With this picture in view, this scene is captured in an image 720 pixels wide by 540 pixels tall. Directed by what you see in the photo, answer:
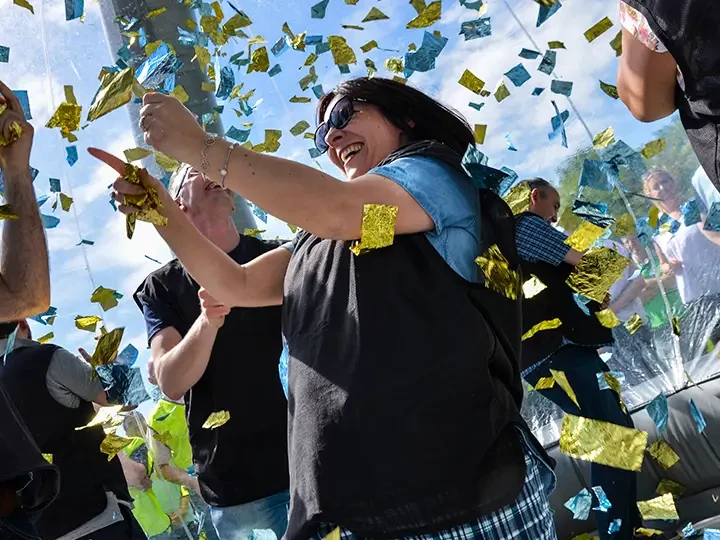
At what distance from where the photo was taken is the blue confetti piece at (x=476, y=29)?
2457 mm

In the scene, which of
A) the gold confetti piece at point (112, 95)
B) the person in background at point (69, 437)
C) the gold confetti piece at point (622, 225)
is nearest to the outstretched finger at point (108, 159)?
the gold confetti piece at point (112, 95)

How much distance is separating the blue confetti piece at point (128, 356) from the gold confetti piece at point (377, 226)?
4.85 feet

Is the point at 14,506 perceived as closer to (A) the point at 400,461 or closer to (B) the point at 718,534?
(A) the point at 400,461

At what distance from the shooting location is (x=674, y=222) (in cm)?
402

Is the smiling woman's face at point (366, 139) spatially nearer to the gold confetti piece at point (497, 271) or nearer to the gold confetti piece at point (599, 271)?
the gold confetti piece at point (497, 271)

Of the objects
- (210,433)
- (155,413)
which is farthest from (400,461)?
(155,413)

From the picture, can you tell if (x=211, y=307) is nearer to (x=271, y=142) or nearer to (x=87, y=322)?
(x=87, y=322)

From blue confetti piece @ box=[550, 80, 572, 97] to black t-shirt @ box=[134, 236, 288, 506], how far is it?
149 centimetres

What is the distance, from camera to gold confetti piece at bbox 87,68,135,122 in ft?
5.42

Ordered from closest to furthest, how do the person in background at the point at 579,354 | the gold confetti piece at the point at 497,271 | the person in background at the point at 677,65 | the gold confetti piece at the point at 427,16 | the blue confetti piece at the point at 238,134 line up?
the person in background at the point at 677,65
the gold confetti piece at the point at 497,271
the gold confetti piece at the point at 427,16
the person in background at the point at 579,354
the blue confetti piece at the point at 238,134

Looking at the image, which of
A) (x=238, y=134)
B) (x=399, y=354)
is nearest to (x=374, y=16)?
(x=238, y=134)

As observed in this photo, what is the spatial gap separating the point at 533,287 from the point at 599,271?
1.40 ft

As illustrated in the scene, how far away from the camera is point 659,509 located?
2908 millimetres

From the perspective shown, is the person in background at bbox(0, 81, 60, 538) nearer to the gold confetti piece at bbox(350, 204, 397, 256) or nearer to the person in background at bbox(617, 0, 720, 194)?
the gold confetti piece at bbox(350, 204, 397, 256)
